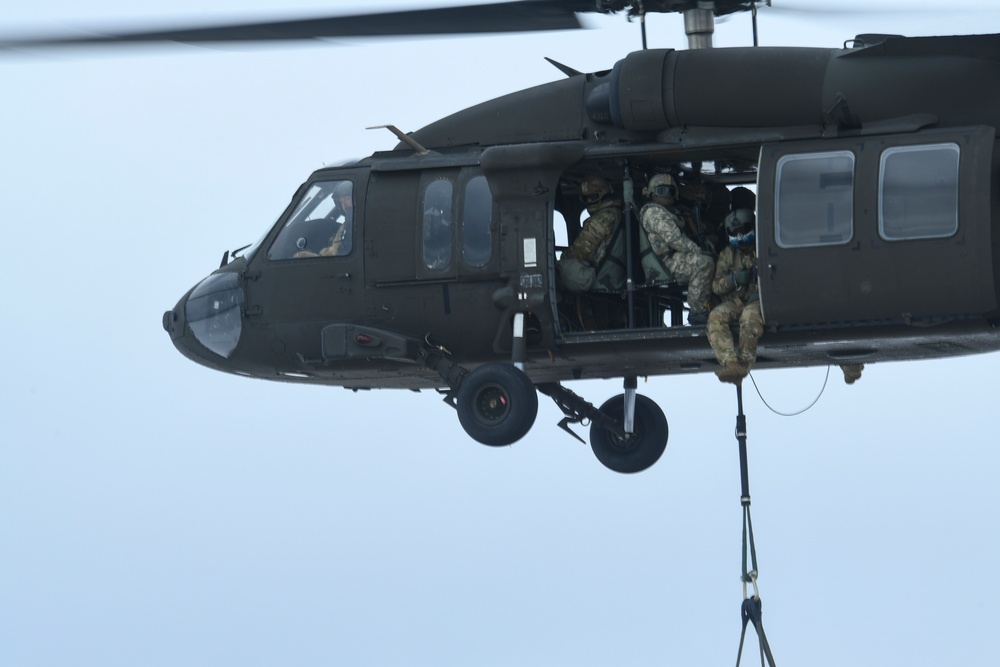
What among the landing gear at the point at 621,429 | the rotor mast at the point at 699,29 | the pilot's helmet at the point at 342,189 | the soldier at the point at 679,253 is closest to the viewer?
the soldier at the point at 679,253

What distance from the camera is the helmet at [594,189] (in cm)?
1569

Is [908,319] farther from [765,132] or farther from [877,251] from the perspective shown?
[765,132]

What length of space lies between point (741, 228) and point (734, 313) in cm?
66

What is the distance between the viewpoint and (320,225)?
53.5ft

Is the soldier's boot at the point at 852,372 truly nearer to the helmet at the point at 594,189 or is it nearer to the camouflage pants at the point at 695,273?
the camouflage pants at the point at 695,273

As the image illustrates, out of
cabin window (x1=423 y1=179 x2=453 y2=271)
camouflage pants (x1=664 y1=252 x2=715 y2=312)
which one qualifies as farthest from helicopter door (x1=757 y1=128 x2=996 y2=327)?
cabin window (x1=423 y1=179 x2=453 y2=271)

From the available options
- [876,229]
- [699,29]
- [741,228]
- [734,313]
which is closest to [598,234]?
[741,228]

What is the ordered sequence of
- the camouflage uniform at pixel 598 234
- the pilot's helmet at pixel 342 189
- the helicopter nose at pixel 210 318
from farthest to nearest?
the helicopter nose at pixel 210 318, the pilot's helmet at pixel 342 189, the camouflage uniform at pixel 598 234

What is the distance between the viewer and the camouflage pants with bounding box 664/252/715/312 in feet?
49.5

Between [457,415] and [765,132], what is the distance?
3325mm

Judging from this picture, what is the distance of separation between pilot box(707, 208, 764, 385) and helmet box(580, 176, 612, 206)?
1117 mm

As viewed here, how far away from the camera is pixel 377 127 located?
1603 centimetres

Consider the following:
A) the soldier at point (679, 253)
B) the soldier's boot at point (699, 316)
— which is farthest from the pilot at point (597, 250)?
the soldier's boot at point (699, 316)

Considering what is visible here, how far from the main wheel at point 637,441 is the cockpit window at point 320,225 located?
2.83 m
